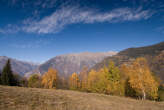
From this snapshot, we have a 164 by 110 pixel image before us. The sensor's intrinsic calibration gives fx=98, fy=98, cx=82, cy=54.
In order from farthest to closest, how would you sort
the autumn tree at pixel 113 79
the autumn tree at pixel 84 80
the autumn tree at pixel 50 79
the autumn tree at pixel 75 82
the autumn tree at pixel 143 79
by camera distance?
the autumn tree at pixel 75 82 < the autumn tree at pixel 84 80 < the autumn tree at pixel 50 79 < the autumn tree at pixel 113 79 < the autumn tree at pixel 143 79

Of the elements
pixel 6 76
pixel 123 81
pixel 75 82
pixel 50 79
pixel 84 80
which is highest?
A: pixel 6 76

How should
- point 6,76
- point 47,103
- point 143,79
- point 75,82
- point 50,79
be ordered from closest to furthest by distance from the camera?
point 47,103 < point 143,79 < point 6,76 < point 50,79 < point 75,82

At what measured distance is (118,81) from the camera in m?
34.5

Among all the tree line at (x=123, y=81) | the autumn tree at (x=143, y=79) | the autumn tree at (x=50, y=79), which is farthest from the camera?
the autumn tree at (x=50, y=79)

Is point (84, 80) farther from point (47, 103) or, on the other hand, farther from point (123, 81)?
point (47, 103)

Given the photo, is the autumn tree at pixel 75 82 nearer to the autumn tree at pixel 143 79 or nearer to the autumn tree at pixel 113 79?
the autumn tree at pixel 113 79

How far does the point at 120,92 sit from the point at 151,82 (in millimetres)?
11856

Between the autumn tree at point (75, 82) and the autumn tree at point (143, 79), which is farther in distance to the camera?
the autumn tree at point (75, 82)

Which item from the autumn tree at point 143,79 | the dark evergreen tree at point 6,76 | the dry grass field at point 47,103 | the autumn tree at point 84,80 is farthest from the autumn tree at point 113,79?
the dark evergreen tree at point 6,76

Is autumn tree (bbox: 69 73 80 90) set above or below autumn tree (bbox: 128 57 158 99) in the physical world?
below

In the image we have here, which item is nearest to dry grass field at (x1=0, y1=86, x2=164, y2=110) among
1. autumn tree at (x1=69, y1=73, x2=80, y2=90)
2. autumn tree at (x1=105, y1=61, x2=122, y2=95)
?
autumn tree at (x1=105, y1=61, x2=122, y2=95)

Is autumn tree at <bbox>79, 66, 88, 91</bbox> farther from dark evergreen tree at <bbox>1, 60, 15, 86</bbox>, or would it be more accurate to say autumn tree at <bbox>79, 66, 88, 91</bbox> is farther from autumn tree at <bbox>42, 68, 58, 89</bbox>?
dark evergreen tree at <bbox>1, 60, 15, 86</bbox>

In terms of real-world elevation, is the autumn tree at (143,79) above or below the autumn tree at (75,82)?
above

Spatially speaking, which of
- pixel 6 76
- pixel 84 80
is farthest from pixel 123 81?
pixel 6 76
